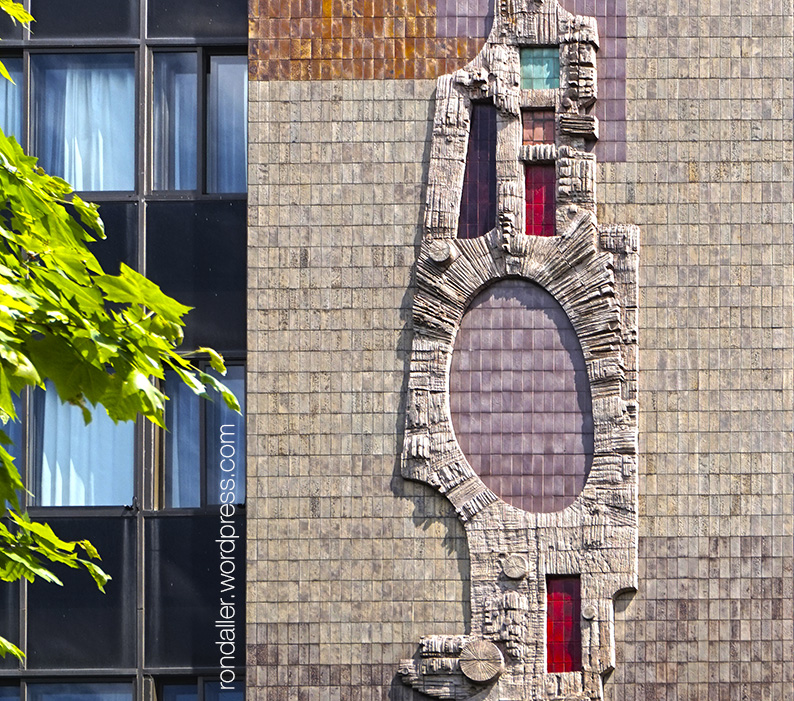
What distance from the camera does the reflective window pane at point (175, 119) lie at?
13.3 m

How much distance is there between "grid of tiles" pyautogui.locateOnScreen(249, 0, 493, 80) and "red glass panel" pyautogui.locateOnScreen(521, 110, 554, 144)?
84 centimetres

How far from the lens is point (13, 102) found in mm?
13508

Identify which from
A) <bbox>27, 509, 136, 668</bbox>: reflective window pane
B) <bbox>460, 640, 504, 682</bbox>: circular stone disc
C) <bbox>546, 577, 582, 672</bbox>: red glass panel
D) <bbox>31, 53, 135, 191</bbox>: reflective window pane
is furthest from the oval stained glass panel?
<bbox>31, 53, 135, 191</bbox>: reflective window pane

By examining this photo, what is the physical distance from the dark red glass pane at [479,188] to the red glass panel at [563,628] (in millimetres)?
3406

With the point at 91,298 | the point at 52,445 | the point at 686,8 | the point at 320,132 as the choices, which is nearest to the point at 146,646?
the point at 52,445

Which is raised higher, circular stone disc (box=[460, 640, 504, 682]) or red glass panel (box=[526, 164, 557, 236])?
red glass panel (box=[526, 164, 557, 236])

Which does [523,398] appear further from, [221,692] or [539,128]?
[221,692]

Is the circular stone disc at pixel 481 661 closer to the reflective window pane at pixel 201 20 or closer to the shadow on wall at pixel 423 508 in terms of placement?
the shadow on wall at pixel 423 508

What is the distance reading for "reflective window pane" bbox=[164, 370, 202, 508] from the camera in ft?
42.7

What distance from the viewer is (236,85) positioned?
1345 centimetres

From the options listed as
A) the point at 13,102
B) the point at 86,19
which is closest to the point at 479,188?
the point at 86,19

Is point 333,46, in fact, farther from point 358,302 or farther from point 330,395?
point 330,395

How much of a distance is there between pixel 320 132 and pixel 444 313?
84.0 inches

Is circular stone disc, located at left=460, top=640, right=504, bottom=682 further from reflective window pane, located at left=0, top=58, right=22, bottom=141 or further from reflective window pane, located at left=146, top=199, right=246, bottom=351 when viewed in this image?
reflective window pane, located at left=0, top=58, right=22, bottom=141
